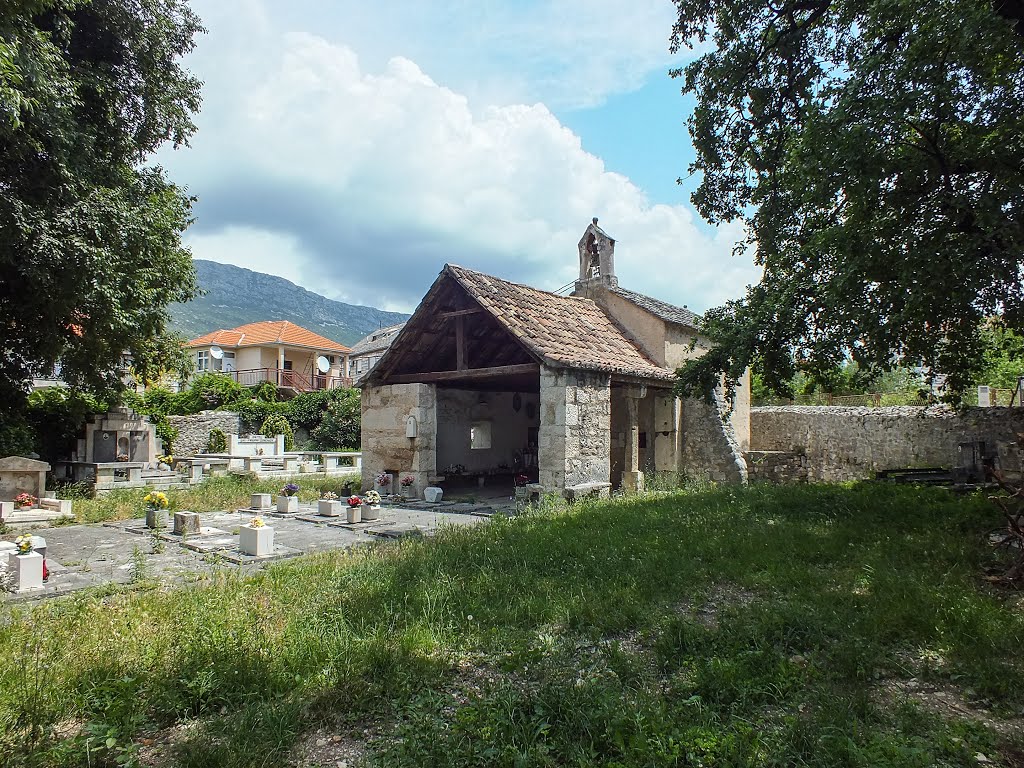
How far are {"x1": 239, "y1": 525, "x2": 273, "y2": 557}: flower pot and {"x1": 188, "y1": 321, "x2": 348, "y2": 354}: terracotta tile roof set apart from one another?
3653 cm

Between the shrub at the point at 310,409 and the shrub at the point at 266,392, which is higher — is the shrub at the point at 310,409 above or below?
below

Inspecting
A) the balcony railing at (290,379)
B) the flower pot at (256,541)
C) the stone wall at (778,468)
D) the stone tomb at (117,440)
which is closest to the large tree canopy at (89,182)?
the stone tomb at (117,440)

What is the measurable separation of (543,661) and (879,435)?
16.2 m

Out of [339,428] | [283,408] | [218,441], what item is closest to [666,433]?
[339,428]

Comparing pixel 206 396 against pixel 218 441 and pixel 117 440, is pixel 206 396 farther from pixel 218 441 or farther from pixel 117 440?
pixel 117 440

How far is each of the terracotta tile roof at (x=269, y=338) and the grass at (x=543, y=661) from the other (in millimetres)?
39272

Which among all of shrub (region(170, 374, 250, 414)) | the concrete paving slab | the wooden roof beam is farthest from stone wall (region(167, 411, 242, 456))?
the concrete paving slab

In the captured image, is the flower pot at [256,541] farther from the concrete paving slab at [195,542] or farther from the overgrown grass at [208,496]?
the overgrown grass at [208,496]

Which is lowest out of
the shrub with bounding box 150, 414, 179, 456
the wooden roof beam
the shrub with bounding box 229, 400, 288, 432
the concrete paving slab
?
the concrete paving slab

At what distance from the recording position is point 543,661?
4.21 metres

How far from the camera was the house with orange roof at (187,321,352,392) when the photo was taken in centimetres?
4169

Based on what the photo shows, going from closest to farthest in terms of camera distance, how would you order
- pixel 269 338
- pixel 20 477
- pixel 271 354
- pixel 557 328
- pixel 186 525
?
pixel 186 525
pixel 20 477
pixel 557 328
pixel 269 338
pixel 271 354

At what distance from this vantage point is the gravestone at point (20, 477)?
12578 millimetres

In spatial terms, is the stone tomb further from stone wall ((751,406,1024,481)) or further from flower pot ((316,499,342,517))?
stone wall ((751,406,1024,481))
